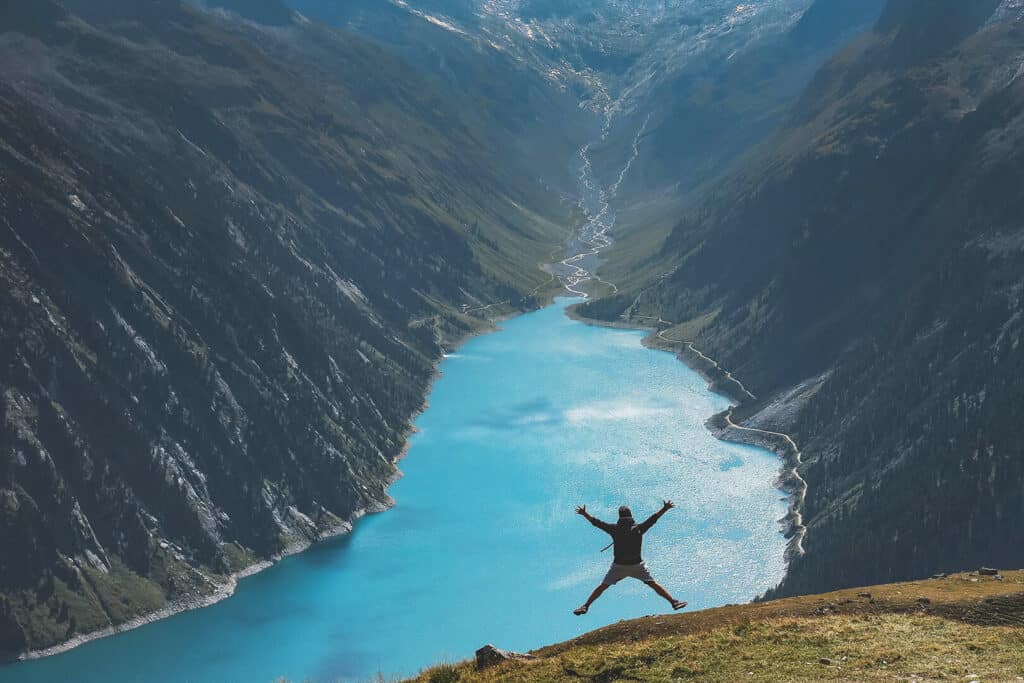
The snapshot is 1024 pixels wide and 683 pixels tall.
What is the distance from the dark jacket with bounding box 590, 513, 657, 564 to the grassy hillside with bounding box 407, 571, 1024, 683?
13.7 ft

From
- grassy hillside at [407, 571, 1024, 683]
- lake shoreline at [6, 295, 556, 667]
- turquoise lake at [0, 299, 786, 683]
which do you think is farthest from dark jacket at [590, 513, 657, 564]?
lake shoreline at [6, 295, 556, 667]

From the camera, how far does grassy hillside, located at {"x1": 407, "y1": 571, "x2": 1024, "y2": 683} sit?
4156 cm

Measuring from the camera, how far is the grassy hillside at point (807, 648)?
4156 centimetres

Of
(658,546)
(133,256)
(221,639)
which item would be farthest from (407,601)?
(133,256)

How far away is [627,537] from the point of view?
140ft

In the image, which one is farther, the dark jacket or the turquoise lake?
the turquoise lake

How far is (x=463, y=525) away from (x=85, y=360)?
202 ft

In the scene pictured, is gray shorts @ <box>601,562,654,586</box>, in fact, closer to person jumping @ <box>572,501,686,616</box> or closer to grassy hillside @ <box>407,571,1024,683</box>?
person jumping @ <box>572,501,686,616</box>

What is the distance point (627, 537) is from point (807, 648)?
8.65m

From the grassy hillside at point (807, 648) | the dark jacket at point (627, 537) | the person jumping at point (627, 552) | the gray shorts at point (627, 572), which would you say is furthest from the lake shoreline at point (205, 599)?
the dark jacket at point (627, 537)

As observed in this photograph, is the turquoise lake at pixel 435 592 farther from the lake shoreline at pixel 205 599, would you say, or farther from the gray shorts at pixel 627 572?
the gray shorts at pixel 627 572

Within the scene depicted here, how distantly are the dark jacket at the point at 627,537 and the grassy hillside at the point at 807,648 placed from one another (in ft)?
13.7

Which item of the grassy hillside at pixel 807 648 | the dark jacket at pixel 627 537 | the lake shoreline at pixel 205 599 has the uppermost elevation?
the lake shoreline at pixel 205 599

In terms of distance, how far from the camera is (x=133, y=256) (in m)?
195
